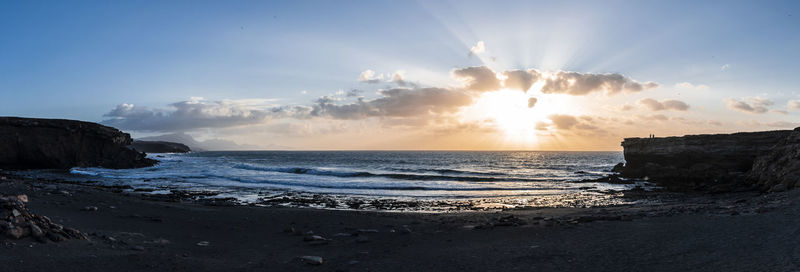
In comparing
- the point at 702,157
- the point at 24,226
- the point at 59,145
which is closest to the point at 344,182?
the point at 24,226

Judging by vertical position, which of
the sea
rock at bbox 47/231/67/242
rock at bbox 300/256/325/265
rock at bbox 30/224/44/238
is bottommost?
the sea

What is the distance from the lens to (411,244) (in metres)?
10.5

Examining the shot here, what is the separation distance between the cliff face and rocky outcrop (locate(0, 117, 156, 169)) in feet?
181

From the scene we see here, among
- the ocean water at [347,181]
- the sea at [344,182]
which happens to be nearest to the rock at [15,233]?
the sea at [344,182]

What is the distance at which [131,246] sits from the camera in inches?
347

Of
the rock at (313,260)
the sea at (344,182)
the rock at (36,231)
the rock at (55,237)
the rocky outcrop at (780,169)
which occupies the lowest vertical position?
the sea at (344,182)

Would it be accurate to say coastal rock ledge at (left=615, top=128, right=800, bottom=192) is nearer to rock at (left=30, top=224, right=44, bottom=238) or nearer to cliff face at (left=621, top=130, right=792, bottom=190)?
cliff face at (left=621, top=130, right=792, bottom=190)

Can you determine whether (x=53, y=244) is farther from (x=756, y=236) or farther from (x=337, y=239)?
(x=756, y=236)

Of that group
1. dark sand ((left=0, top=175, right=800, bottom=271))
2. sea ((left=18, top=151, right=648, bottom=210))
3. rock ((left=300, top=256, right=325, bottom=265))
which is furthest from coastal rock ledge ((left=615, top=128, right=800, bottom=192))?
rock ((left=300, top=256, right=325, bottom=265))

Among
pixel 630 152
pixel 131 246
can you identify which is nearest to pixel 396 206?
pixel 131 246

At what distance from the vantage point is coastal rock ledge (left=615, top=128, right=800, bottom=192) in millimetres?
24094

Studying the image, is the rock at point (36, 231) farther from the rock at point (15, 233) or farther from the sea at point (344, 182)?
the sea at point (344, 182)

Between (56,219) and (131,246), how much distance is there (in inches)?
127

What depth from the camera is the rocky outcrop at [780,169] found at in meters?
20.5
